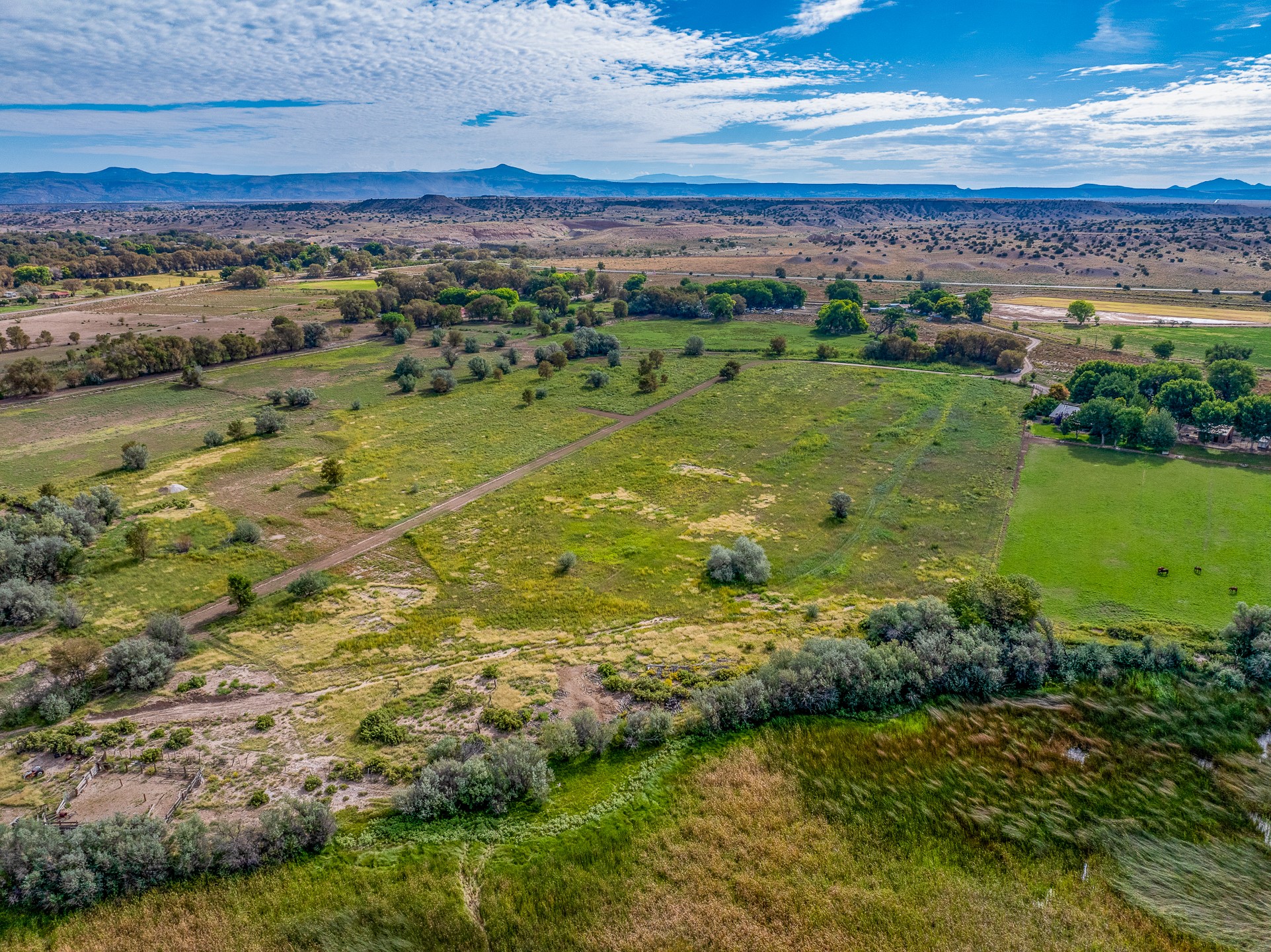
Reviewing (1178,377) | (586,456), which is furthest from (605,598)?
(1178,377)

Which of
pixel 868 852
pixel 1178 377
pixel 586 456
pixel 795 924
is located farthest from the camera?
pixel 1178 377

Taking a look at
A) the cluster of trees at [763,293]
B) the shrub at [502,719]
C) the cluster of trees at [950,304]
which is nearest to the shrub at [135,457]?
the shrub at [502,719]

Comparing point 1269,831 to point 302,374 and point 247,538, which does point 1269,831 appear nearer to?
point 247,538

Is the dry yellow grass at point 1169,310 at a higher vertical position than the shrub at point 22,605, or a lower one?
higher

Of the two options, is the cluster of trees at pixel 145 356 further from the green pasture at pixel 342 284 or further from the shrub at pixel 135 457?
the green pasture at pixel 342 284

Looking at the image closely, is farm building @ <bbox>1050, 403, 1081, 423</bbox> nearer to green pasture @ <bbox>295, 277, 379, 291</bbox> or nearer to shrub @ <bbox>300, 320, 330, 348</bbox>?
shrub @ <bbox>300, 320, 330, 348</bbox>

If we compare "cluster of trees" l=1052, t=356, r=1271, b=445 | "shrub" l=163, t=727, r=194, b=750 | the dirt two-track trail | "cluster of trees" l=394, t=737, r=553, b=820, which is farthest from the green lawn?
"shrub" l=163, t=727, r=194, b=750
